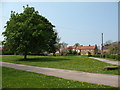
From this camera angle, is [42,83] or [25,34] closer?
[42,83]

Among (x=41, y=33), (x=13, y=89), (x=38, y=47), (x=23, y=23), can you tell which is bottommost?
(x=13, y=89)

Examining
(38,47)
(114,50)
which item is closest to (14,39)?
(38,47)

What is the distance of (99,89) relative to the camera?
20.1ft

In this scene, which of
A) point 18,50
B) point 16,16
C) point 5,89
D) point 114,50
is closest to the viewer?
point 5,89

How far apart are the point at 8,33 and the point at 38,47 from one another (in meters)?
5.28

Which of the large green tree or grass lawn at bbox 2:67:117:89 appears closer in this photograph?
grass lawn at bbox 2:67:117:89

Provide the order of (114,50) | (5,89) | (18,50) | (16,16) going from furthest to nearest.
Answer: (114,50), (16,16), (18,50), (5,89)

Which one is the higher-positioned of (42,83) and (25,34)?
(25,34)

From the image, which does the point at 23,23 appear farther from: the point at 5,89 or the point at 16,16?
the point at 5,89

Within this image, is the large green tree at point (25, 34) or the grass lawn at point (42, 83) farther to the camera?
the large green tree at point (25, 34)

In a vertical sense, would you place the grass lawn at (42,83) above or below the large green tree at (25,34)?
below

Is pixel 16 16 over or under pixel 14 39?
over

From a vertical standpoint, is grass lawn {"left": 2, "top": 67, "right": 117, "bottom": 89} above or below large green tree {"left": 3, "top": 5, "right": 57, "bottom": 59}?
below

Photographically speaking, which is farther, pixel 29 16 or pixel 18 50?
pixel 29 16
